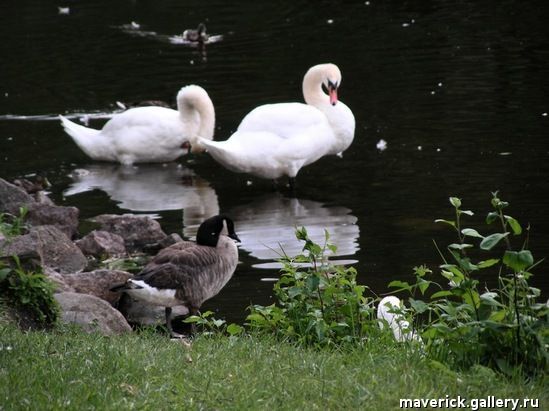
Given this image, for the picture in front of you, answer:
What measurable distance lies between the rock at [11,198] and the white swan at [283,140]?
2.26 meters

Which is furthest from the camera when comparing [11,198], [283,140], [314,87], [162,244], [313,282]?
[314,87]

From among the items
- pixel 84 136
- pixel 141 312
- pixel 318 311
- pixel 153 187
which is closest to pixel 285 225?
pixel 153 187

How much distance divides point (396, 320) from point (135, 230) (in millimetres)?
5005

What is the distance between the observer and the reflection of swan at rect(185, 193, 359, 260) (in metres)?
10.3

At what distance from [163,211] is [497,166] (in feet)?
12.1

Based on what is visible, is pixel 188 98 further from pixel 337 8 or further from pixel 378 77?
pixel 337 8

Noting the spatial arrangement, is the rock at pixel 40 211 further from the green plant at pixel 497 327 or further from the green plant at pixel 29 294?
the green plant at pixel 497 327

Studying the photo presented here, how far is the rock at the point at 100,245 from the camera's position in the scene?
33.4 ft

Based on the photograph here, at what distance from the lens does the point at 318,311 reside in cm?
645

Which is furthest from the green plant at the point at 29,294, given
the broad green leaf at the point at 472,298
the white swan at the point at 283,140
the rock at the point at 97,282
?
the white swan at the point at 283,140

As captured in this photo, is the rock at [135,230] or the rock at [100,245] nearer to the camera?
the rock at [100,245]

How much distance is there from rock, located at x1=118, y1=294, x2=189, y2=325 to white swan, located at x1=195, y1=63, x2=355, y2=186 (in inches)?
148

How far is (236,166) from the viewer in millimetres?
12477

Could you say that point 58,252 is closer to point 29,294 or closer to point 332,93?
point 29,294
